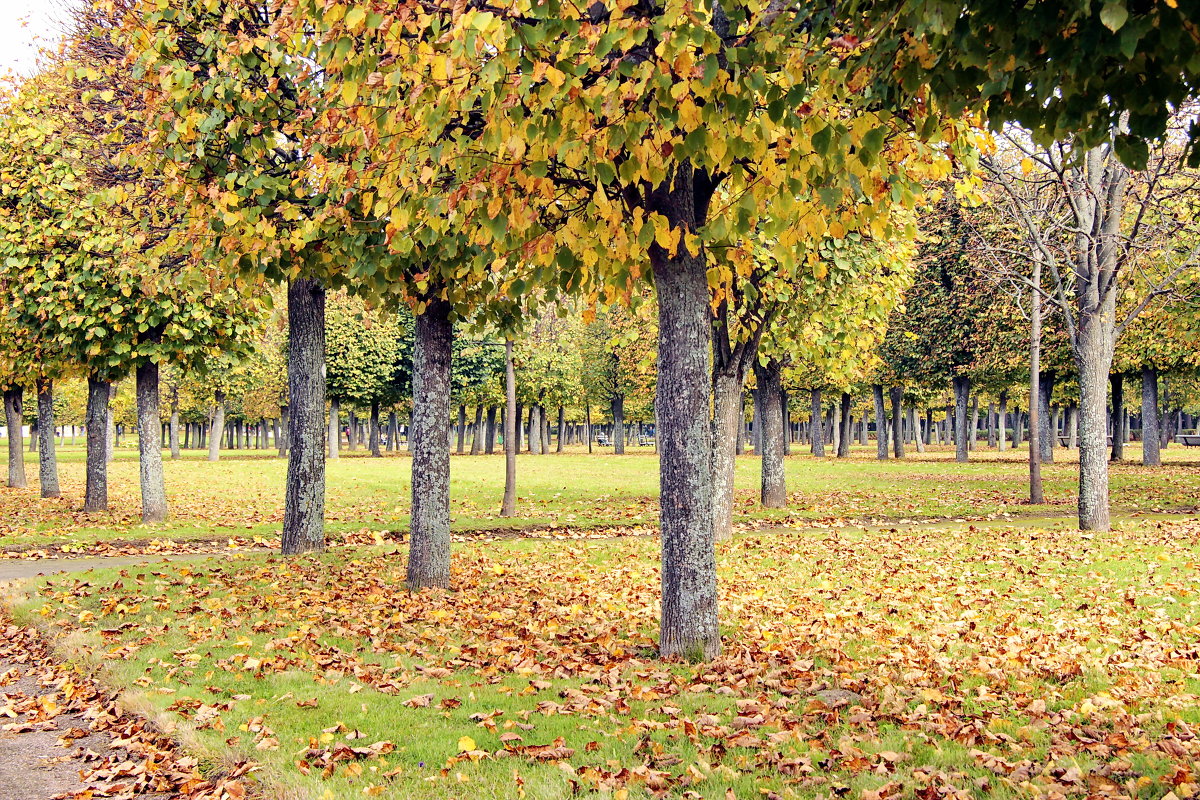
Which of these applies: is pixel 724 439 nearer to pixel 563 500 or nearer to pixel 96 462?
pixel 563 500

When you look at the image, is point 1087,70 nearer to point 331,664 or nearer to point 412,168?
point 412,168

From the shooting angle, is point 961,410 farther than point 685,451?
Yes

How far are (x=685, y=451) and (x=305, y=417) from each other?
7.55m

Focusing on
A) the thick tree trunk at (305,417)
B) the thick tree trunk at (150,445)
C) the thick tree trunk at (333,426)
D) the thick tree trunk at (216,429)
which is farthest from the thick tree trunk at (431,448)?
the thick tree trunk at (216,429)

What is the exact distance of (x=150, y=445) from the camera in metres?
18.3

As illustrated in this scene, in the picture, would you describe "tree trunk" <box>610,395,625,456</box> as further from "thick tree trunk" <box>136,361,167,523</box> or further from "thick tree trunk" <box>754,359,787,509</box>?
"thick tree trunk" <box>136,361,167,523</box>

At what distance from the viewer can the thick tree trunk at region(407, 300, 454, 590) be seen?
10.8m

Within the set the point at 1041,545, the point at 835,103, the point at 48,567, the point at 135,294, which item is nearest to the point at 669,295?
the point at 835,103

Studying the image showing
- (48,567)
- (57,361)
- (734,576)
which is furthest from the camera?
(57,361)

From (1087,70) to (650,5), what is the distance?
3.34m

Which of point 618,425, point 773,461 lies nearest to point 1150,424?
point 773,461

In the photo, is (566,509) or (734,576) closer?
(734,576)

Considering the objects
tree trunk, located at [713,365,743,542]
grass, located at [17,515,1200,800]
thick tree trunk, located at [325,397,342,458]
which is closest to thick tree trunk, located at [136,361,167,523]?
grass, located at [17,515,1200,800]

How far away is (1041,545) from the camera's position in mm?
14062
